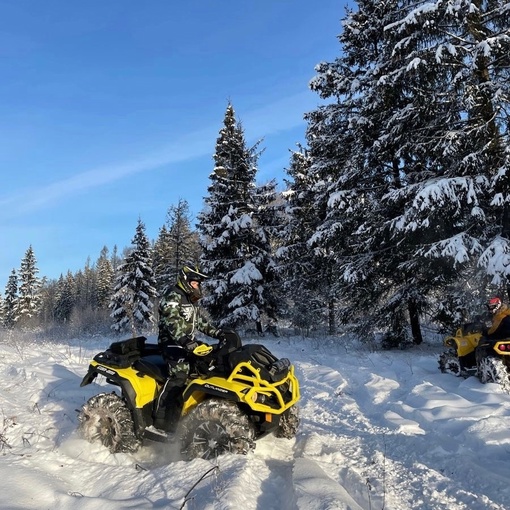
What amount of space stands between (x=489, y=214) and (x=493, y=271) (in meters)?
2.36

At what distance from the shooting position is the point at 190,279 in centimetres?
552

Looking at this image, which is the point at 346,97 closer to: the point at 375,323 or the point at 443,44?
the point at 443,44

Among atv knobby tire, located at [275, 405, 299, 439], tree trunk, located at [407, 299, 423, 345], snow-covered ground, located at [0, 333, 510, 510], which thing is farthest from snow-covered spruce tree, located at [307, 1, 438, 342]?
atv knobby tire, located at [275, 405, 299, 439]

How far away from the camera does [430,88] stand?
461 inches

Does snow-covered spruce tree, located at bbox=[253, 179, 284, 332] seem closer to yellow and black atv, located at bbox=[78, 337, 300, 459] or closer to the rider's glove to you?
yellow and black atv, located at bbox=[78, 337, 300, 459]

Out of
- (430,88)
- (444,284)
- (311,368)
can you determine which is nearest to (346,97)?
(430,88)

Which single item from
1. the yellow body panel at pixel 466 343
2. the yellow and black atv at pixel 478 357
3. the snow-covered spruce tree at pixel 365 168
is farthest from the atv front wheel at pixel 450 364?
the snow-covered spruce tree at pixel 365 168

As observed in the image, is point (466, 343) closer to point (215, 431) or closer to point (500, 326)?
point (500, 326)

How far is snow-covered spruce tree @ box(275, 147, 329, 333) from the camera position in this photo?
20.9 metres

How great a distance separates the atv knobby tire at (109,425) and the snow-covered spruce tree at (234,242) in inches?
583

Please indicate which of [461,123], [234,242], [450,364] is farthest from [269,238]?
[450,364]

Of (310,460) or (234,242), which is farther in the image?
(234,242)

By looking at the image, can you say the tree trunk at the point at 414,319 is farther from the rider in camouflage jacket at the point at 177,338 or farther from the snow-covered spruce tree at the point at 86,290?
the snow-covered spruce tree at the point at 86,290

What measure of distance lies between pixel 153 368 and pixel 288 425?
70.1 inches
